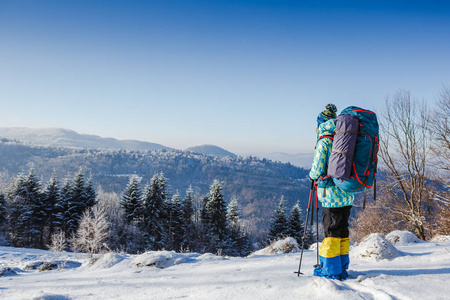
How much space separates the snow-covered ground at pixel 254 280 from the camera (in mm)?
2838

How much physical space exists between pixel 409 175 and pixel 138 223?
3132cm

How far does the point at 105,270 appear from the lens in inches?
207

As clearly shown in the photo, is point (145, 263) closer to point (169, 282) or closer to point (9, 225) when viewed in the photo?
point (169, 282)

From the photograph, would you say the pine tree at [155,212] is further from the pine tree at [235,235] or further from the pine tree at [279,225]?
the pine tree at [279,225]

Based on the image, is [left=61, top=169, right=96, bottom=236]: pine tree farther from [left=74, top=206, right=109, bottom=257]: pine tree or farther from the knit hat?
the knit hat

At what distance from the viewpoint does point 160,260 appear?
5.22 m

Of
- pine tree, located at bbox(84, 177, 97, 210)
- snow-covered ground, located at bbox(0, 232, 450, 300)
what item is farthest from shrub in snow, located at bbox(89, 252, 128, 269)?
pine tree, located at bbox(84, 177, 97, 210)

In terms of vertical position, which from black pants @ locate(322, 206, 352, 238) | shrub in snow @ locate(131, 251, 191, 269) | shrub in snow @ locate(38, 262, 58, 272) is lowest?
shrub in snow @ locate(38, 262, 58, 272)

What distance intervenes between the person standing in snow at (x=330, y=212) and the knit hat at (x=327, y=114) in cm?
30

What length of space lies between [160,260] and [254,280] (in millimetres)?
2500

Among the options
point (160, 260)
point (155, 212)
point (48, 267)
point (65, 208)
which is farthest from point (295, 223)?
point (160, 260)

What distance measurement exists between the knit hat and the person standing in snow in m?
0.30

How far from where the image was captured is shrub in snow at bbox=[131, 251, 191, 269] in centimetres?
512

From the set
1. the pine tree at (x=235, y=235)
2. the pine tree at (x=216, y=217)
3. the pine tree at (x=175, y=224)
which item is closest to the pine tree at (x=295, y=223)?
the pine tree at (x=235, y=235)
